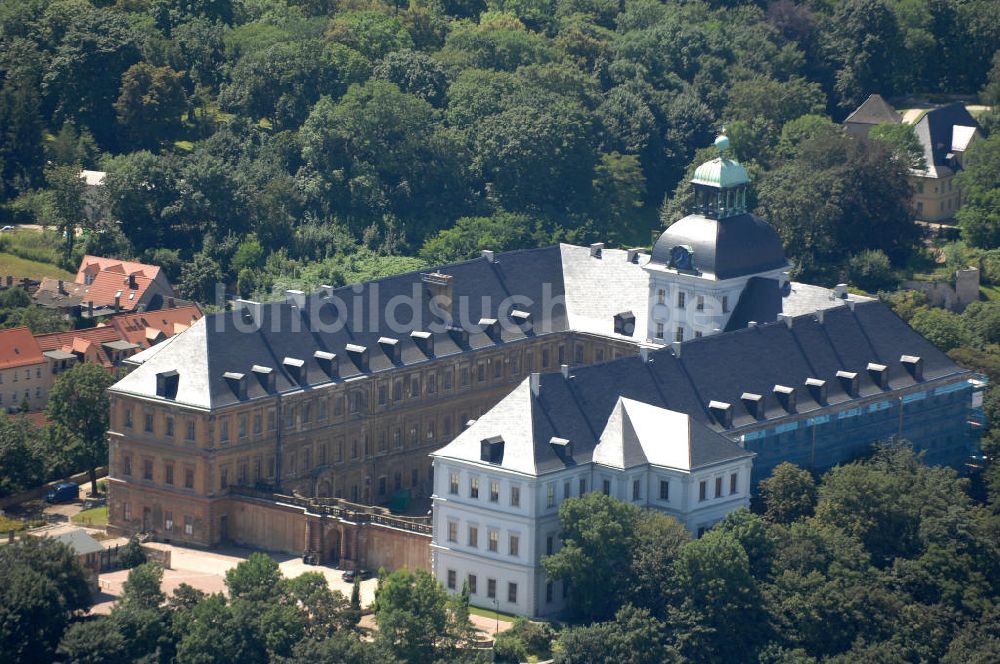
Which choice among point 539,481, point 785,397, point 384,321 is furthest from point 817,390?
point 384,321

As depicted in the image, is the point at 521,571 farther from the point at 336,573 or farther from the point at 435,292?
the point at 435,292

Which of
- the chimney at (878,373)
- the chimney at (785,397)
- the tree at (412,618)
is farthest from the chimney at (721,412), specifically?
the tree at (412,618)

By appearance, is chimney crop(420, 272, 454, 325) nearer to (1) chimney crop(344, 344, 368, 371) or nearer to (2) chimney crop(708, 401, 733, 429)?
(1) chimney crop(344, 344, 368, 371)

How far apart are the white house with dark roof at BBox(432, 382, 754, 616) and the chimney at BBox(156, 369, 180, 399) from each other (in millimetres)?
18328

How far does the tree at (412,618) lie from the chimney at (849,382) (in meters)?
36.6

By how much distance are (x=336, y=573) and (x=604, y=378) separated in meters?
19.8

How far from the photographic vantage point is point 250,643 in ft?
504

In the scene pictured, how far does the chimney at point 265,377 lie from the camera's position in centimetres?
17300

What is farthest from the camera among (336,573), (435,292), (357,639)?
(435,292)

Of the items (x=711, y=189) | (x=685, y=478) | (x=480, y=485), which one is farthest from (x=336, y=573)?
(x=711, y=189)

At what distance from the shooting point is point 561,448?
532ft

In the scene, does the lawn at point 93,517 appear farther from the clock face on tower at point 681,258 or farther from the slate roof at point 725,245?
the clock face on tower at point 681,258

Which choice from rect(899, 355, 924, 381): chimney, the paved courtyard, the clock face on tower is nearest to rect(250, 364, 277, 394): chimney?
the paved courtyard

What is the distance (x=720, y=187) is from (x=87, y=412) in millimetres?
44335
